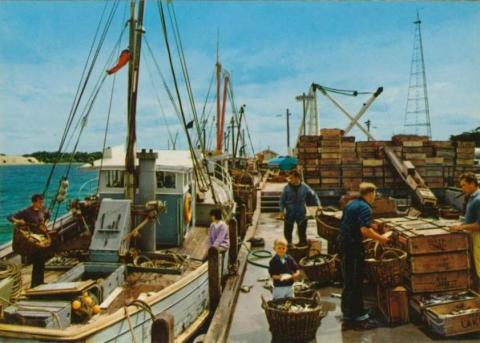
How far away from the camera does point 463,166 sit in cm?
2081

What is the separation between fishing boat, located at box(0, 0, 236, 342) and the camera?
5070 mm

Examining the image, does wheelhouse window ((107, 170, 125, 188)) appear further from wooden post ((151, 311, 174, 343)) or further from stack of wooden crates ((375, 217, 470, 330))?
stack of wooden crates ((375, 217, 470, 330))

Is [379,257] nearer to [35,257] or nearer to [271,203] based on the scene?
[35,257]

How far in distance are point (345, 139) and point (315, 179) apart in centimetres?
273

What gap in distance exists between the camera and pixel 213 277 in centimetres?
770

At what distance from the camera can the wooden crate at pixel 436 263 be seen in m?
6.23

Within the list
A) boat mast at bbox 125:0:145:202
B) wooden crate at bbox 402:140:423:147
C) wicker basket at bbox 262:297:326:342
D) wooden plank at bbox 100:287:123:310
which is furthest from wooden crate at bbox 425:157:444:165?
wooden plank at bbox 100:287:123:310

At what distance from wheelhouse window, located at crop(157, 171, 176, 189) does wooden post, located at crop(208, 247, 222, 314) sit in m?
2.80

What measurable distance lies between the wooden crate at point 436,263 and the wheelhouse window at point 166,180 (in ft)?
18.6

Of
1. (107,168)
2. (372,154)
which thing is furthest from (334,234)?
(372,154)

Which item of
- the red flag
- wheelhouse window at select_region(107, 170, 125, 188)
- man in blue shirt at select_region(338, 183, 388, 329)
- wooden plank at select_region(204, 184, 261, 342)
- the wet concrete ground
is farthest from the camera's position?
wheelhouse window at select_region(107, 170, 125, 188)

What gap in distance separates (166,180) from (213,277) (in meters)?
3.11

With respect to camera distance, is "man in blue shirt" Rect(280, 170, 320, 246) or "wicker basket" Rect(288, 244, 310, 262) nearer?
"wicker basket" Rect(288, 244, 310, 262)

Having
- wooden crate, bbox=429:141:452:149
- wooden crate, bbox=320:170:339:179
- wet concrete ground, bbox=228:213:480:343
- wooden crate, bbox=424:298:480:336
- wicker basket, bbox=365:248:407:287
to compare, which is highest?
wooden crate, bbox=429:141:452:149
